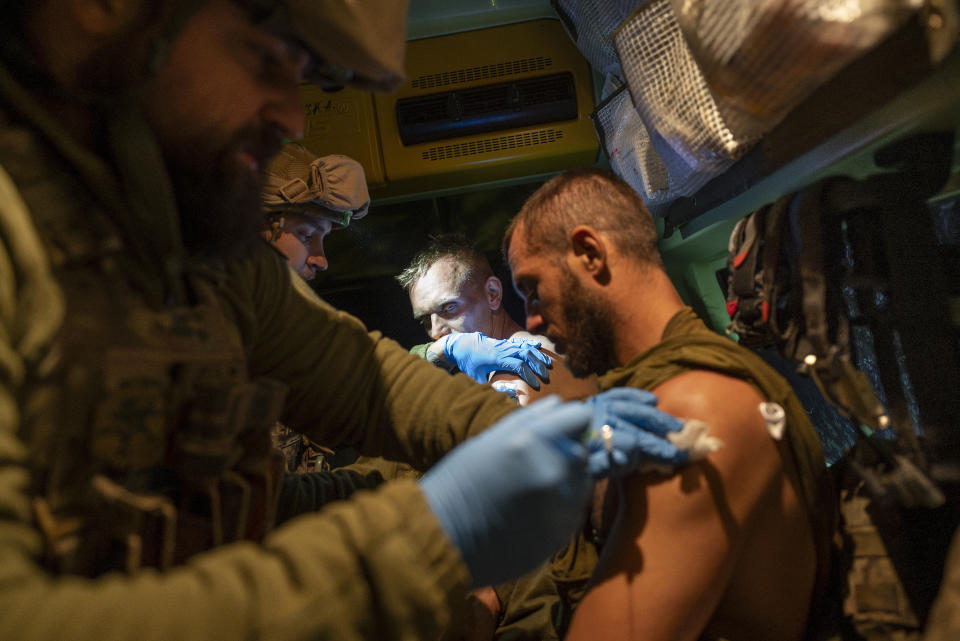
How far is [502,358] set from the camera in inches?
116

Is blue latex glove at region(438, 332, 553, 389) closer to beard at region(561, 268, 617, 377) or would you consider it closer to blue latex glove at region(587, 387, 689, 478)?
beard at region(561, 268, 617, 377)

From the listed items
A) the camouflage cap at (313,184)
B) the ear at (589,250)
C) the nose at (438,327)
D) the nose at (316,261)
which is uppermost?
the camouflage cap at (313,184)

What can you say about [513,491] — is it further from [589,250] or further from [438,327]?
[438,327]

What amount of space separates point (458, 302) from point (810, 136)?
2440 millimetres

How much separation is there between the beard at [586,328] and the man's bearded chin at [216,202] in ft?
3.00

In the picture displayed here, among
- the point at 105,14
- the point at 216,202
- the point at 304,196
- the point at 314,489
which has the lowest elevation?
the point at 314,489

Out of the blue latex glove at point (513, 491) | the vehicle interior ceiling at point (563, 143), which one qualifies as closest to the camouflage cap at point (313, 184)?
the vehicle interior ceiling at point (563, 143)

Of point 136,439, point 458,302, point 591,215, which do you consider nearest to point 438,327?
point 458,302

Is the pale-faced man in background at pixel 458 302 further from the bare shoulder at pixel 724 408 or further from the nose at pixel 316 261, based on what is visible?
the bare shoulder at pixel 724 408

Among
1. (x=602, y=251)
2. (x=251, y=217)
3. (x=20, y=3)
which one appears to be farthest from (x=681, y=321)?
(x=20, y=3)

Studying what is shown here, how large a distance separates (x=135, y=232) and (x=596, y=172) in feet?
4.39

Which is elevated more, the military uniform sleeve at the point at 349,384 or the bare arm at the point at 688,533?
the military uniform sleeve at the point at 349,384

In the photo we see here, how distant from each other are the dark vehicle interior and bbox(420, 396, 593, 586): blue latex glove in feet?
2.39

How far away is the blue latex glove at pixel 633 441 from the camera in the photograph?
43.9 inches
